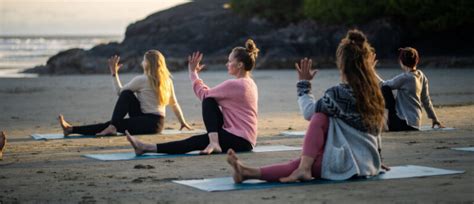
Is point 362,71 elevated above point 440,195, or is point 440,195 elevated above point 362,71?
point 362,71

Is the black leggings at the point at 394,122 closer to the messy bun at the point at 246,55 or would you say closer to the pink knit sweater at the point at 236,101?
the pink knit sweater at the point at 236,101

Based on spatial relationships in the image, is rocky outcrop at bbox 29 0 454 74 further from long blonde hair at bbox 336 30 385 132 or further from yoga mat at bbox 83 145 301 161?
long blonde hair at bbox 336 30 385 132

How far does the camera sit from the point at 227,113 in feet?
33.4

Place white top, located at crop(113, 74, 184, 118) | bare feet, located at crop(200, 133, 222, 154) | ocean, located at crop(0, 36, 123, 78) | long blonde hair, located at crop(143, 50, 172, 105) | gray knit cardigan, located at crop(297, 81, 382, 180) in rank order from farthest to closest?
1. ocean, located at crop(0, 36, 123, 78)
2. white top, located at crop(113, 74, 184, 118)
3. long blonde hair, located at crop(143, 50, 172, 105)
4. bare feet, located at crop(200, 133, 222, 154)
5. gray knit cardigan, located at crop(297, 81, 382, 180)

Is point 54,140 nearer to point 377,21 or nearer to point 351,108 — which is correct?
point 351,108

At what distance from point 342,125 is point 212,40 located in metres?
54.5

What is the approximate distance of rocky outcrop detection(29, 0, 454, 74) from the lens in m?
47.5

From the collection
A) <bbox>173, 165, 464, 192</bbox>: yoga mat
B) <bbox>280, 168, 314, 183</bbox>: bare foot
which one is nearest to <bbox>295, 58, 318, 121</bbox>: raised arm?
<bbox>280, 168, 314, 183</bbox>: bare foot

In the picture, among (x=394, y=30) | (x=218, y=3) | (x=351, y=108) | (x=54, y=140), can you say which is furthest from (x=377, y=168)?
(x=218, y=3)

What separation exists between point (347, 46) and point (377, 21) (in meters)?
43.5

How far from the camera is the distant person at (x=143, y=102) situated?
1250cm

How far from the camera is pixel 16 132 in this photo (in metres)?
14.4

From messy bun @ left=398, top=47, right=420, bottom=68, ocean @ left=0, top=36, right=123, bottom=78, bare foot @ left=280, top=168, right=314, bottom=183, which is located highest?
messy bun @ left=398, top=47, right=420, bottom=68

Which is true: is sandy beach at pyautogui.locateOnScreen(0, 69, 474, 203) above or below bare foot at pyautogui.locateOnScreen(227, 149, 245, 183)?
below
